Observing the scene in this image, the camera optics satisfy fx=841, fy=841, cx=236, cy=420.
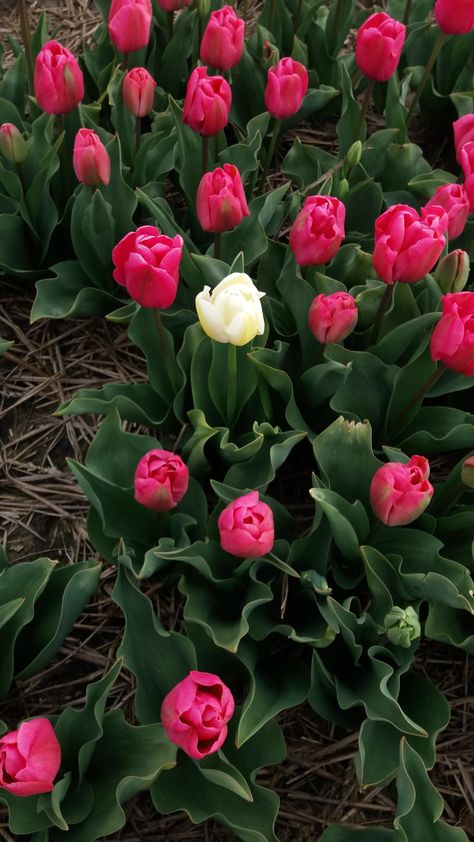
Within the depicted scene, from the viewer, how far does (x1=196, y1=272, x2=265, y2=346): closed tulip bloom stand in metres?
1.43

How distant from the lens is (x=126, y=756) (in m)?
1.42

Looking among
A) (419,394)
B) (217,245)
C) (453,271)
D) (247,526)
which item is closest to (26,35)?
(217,245)

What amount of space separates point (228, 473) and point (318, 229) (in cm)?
51

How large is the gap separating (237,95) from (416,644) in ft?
5.42

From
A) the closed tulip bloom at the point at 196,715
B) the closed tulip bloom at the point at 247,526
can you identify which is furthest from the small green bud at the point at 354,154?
the closed tulip bloom at the point at 196,715

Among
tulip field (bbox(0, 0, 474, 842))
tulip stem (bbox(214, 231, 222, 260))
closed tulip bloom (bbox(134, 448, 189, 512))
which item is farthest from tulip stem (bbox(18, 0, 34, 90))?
closed tulip bloom (bbox(134, 448, 189, 512))

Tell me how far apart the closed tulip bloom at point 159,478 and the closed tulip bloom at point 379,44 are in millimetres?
1147

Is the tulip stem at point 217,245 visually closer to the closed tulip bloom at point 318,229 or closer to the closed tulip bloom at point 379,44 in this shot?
the closed tulip bloom at point 318,229

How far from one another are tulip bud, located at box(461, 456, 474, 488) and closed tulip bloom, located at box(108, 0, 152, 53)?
126cm

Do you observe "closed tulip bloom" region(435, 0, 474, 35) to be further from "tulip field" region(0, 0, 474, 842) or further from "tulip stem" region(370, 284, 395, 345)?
"tulip stem" region(370, 284, 395, 345)

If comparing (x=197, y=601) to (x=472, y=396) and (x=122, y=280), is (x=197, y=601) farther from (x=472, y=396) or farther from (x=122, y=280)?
(x=472, y=396)

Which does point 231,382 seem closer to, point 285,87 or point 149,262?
point 149,262

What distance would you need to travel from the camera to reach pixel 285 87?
1.96 m

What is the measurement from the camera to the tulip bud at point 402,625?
1.41 metres
